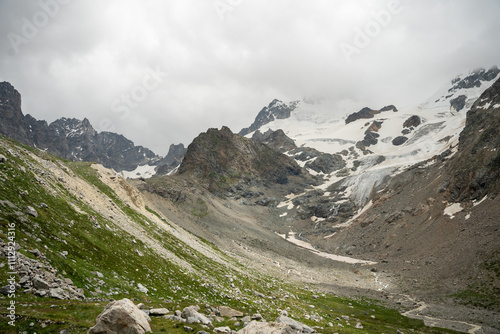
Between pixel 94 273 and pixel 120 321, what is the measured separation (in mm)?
12567

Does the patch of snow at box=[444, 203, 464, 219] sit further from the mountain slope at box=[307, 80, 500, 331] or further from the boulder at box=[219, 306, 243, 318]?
the boulder at box=[219, 306, 243, 318]

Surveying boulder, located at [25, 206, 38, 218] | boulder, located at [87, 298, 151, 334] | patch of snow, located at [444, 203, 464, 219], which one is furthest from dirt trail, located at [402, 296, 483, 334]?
patch of snow, located at [444, 203, 464, 219]

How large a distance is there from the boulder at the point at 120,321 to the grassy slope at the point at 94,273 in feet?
4.43

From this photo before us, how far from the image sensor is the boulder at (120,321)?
16.4 meters

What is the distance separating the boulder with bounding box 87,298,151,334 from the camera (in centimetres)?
1641

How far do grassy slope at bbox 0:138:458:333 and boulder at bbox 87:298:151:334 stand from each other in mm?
1351

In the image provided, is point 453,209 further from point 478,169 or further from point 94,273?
point 94,273

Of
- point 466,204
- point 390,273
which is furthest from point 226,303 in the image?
point 466,204

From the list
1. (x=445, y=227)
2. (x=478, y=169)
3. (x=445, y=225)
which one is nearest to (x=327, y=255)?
(x=445, y=227)

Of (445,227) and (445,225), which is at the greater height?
(445,225)

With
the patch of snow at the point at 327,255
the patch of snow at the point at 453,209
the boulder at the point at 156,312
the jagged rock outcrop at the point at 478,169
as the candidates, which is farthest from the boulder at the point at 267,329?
the patch of snow at the point at 453,209

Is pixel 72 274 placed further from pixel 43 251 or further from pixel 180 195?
pixel 180 195

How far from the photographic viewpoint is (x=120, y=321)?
16.8 metres

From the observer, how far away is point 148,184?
550 feet
